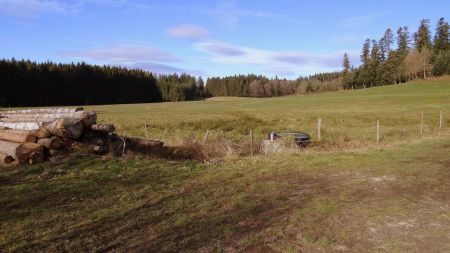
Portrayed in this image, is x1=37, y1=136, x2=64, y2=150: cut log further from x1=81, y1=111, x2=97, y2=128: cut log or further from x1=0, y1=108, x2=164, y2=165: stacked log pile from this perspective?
x1=81, y1=111, x2=97, y2=128: cut log

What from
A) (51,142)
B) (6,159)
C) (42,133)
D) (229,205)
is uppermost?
(42,133)

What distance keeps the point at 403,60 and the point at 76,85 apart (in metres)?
80.5

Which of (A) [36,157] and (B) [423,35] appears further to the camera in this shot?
(B) [423,35]

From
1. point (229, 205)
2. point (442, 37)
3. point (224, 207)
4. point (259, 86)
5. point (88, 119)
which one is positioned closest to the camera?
point (224, 207)

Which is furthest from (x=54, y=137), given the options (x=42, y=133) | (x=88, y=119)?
(x=88, y=119)

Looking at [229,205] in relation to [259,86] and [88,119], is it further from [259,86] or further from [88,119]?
[259,86]

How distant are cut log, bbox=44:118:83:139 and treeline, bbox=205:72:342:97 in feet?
471

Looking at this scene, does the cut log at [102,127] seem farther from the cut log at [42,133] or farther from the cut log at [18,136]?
the cut log at [18,136]

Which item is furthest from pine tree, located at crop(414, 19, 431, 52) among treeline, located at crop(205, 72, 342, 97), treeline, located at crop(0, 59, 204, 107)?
treeline, located at crop(0, 59, 204, 107)

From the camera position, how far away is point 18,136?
1136cm

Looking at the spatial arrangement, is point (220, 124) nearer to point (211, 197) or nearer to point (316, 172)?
point (316, 172)

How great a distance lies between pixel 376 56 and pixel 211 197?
119 metres

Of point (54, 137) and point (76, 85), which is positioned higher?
point (76, 85)

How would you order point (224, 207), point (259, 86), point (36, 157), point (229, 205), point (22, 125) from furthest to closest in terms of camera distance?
1. point (259, 86)
2. point (22, 125)
3. point (36, 157)
4. point (229, 205)
5. point (224, 207)
